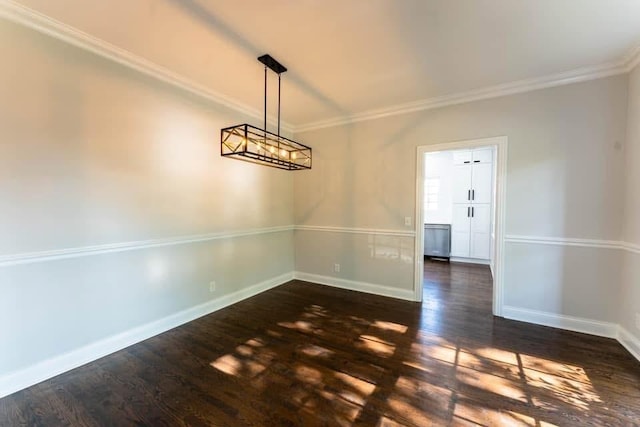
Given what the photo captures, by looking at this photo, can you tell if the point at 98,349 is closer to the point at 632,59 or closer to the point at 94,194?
the point at 94,194

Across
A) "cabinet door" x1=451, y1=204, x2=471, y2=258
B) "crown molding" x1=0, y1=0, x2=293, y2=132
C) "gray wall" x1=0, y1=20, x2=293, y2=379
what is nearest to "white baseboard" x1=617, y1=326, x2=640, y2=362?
"cabinet door" x1=451, y1=204, x2=471, y2=258

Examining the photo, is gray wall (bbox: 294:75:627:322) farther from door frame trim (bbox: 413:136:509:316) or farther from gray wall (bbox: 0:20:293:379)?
gray wall (bbox: 0:20:293:379)

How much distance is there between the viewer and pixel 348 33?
2213mm

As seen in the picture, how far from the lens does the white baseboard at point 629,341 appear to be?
2.42 meters

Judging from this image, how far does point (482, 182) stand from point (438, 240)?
1727 millimetres

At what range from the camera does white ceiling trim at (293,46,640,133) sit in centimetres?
268

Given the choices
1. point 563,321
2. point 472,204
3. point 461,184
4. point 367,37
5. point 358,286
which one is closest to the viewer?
point 367,37

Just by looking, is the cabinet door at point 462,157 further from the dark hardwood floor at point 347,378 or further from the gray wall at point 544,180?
the dark hardwood floor at point 347,378

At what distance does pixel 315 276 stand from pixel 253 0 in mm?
3913

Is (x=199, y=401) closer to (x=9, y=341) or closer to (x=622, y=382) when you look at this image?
(x=9, y=341)

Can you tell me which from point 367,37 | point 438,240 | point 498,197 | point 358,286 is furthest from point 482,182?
point 367,37

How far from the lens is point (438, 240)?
6766 millimetres

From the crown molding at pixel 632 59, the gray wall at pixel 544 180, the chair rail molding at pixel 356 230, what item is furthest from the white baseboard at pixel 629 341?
the crown molding at pixel 632 59

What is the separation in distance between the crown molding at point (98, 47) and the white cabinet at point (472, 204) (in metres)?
5.65
